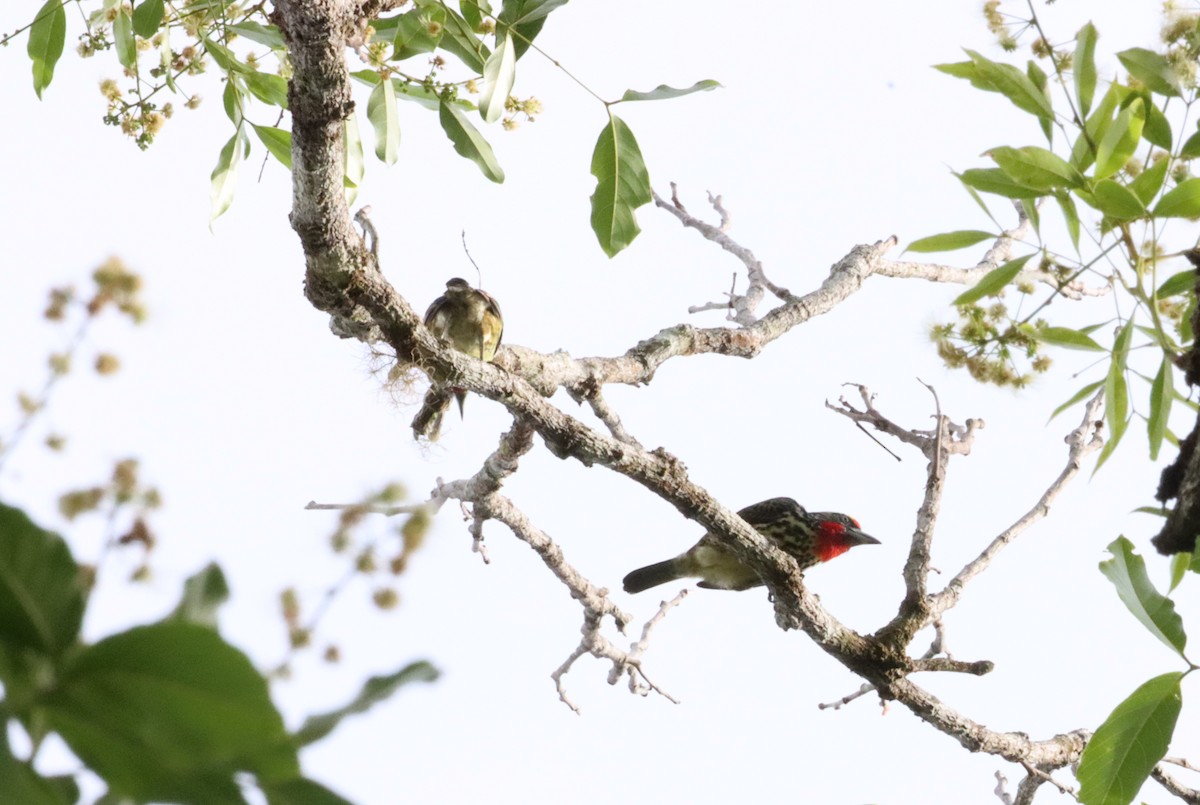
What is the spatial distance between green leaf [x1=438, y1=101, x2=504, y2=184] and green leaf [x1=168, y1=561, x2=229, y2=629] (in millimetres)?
2266

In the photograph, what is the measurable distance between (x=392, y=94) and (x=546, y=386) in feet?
2.87

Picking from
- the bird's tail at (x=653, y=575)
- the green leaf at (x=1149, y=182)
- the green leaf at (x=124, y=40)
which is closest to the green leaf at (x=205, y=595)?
the green leaf at (x=1149, y=182)

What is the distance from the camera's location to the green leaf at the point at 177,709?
0.40 meters

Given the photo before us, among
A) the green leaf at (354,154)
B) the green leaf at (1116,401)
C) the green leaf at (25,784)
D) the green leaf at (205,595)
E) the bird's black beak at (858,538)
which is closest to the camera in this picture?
the green leaf at (25,784)

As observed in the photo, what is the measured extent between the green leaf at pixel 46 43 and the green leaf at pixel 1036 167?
2318 millimetres

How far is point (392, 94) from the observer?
282 cm

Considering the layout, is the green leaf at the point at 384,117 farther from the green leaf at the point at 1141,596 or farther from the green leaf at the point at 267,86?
the green leaf at the point at 1141,596

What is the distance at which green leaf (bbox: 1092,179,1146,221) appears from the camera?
147cm

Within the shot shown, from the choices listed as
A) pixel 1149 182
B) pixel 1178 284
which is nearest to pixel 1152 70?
pixel 1149 182

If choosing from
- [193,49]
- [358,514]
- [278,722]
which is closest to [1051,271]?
[358,514]

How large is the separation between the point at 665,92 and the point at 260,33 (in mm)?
1049

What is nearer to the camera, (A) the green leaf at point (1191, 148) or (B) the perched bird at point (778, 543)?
(A) the green leaf at point (1191, 148)

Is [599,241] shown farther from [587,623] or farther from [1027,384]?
[587,623]

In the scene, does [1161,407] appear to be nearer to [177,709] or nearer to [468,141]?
[177,709]
